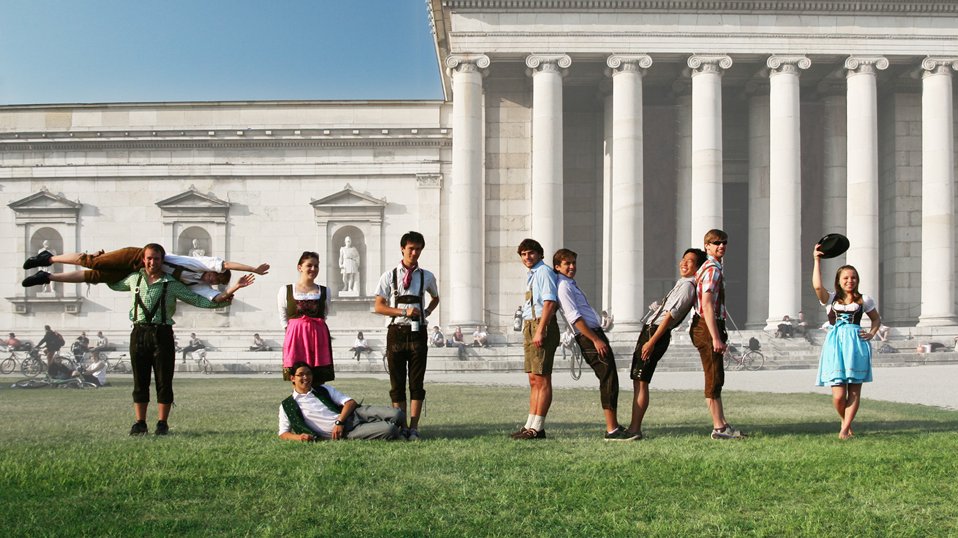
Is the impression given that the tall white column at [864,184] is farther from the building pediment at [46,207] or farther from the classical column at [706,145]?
the building pediment at [46,207]

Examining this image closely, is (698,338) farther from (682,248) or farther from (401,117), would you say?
(401,117)

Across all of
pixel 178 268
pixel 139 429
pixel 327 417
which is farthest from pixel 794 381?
pixel 139 429

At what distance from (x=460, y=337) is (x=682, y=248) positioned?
1102 cm

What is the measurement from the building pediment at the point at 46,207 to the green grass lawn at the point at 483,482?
1466 inches

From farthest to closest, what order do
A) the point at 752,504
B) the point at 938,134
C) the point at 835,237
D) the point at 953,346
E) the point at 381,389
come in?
the point at 938,134
the point at 953,346
the point at 381,389
the point at 835,237
the point at 752,504

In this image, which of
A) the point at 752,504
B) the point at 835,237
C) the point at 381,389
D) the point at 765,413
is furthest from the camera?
the point at 381,389

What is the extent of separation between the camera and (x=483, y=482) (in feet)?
28.6

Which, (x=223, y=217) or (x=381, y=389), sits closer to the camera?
(x=381, y=389)

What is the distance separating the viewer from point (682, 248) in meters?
43.8

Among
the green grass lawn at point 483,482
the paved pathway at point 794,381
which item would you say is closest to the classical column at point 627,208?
the paved pathway at point 794,381

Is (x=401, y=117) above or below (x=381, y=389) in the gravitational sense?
above

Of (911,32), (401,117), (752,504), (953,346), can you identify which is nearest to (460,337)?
(401,117)

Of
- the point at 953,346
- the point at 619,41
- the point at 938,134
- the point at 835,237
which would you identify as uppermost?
the point at 619,41

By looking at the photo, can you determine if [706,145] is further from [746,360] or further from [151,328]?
Result: [151,328]
